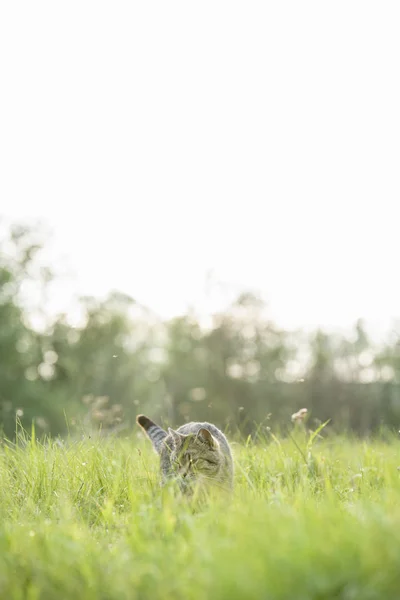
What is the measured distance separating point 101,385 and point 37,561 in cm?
2853

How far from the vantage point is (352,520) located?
13.0 ft

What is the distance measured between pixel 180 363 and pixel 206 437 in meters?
25.2

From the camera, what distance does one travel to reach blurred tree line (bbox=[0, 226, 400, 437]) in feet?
80.9

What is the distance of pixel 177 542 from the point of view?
4059 mm

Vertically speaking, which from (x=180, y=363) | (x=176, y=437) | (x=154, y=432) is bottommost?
(x=180, y=363)

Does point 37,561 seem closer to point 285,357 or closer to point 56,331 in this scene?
point 285,357

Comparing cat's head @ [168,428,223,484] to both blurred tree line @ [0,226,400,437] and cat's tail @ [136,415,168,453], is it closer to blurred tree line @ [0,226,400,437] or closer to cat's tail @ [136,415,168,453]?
cat's tail @ [136,415,168,453]

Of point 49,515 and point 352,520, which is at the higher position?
point 352,520

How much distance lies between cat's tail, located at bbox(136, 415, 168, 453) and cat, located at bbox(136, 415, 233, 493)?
0.43 meters

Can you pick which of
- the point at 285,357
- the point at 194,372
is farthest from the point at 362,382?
the point at 194,372

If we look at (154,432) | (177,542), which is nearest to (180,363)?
(154,432)

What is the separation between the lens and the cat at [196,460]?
20.1 feet

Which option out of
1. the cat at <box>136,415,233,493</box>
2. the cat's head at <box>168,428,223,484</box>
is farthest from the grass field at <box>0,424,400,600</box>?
the cat's head at <box>168,428,223,484</box>

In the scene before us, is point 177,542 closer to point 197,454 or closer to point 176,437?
point 197,454
